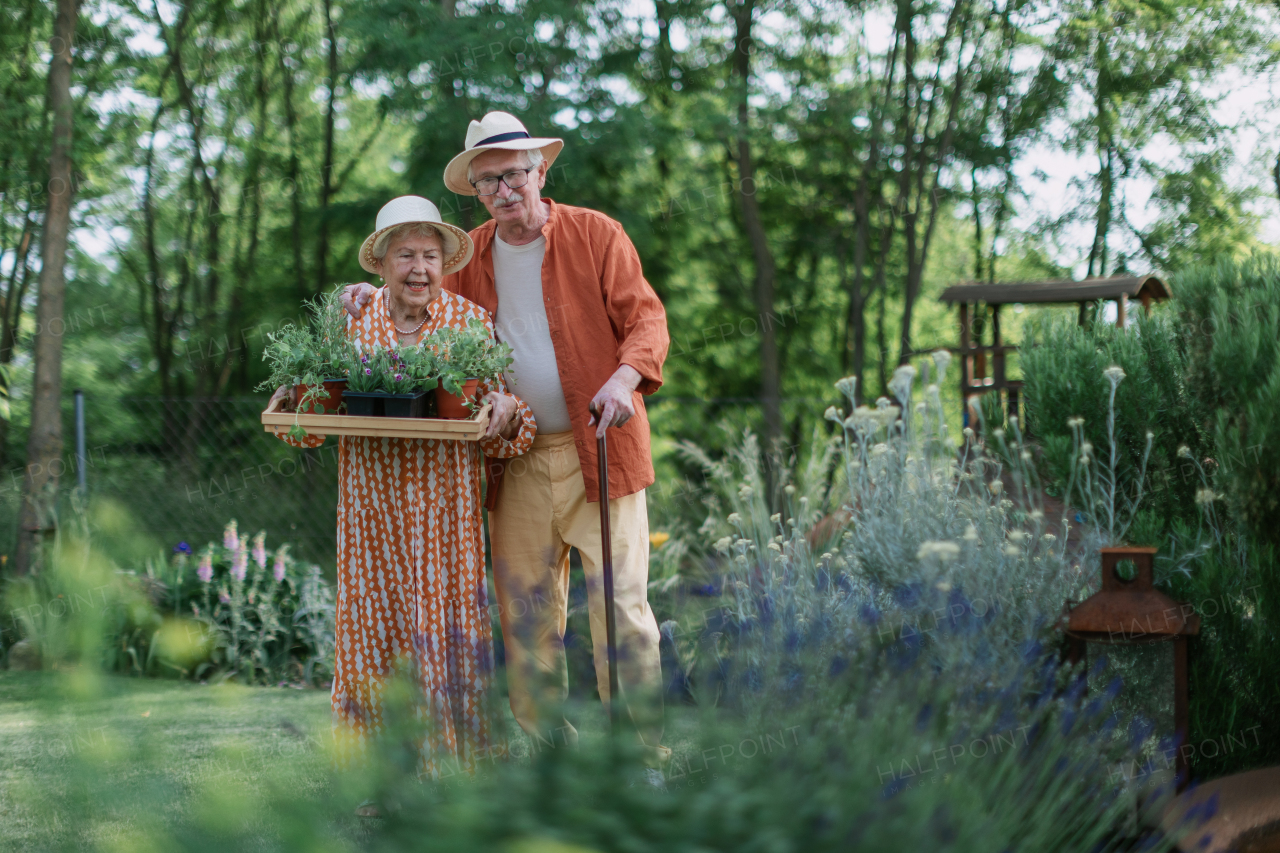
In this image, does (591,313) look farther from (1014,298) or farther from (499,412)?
(1014,298)

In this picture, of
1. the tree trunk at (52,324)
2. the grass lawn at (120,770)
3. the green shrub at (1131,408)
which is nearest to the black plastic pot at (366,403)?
the grass lawn at (120,770)

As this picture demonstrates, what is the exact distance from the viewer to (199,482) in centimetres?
678

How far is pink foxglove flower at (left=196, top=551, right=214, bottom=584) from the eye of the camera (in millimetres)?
5066

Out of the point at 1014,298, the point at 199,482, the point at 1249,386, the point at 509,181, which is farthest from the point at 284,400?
the point at 1014,298

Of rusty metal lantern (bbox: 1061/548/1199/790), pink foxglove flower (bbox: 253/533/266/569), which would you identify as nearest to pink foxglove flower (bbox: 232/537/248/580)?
pink foxglove flower (bbox: 253/533/266/569)

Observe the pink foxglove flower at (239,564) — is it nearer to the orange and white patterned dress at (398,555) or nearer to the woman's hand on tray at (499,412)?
the orange and white patterned dress at (398,555)

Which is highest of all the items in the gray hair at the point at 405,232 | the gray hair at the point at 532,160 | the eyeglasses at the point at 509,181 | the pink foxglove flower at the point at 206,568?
the gray hair at the point at 532,160

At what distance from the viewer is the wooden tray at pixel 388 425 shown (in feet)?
8.27

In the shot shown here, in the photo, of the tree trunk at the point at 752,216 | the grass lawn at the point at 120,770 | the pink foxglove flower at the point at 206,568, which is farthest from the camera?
the tree trunk at the point at 752,216

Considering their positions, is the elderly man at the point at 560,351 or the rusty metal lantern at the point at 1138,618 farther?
the elderly man at the point at 560,351

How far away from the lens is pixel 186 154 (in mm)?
12977

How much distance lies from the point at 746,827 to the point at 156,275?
1345cm

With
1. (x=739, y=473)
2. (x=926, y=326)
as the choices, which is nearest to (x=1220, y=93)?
(x=926, y=326)

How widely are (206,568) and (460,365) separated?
311 cm
